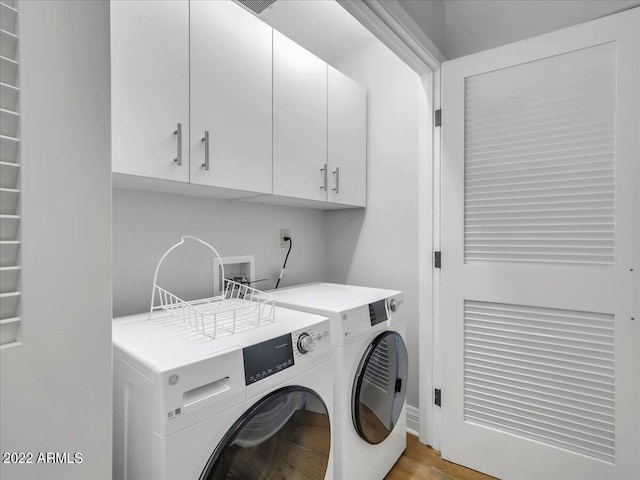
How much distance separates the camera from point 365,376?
1464mm

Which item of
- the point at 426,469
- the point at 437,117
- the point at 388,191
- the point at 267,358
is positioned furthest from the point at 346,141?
the point at 426,469

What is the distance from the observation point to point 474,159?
1.74 meters

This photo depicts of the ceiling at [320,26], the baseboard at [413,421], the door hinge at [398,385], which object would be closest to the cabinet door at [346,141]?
the ceiling at [320,26]

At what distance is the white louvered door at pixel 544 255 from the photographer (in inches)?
55.3

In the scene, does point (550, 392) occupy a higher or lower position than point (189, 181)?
lower

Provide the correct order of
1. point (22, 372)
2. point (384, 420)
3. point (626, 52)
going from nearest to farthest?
point (22, 372) < point (626, 52) < point (384, 420)

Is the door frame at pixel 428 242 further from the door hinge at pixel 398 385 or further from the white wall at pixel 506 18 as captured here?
the door hinge at pixel 398 385

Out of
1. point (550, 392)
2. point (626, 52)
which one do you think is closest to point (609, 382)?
point (550, 392)

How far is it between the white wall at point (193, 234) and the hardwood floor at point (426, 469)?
1.20 m

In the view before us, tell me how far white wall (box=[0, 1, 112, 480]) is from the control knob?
638mm

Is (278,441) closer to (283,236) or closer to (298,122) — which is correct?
(283,236)

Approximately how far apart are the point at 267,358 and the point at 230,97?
3.52 ft

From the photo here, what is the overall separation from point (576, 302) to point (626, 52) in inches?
42.2

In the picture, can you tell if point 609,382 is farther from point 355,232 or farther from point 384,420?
point 355,232
